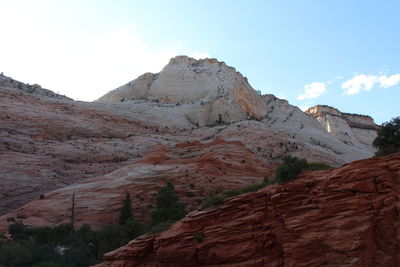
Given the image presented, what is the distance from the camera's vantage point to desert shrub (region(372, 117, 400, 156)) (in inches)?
829

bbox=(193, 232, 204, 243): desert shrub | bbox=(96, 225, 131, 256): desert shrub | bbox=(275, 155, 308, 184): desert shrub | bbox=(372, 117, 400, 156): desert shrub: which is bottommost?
bbox=(96, 225, 131, 256): desert shrub

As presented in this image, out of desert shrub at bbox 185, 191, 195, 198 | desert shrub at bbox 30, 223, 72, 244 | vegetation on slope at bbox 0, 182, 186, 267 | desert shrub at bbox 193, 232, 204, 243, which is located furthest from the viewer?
desert shrub at bbox 185, 191, 195, 198

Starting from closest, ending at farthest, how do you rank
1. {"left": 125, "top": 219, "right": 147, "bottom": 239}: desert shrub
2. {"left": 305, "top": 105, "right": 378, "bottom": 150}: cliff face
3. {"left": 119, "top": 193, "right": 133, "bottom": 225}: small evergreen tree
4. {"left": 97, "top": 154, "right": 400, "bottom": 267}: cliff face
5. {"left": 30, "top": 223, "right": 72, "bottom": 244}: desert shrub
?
{"left": 97, "top": 154, "right": 400, "bottom": 267}: cliff face
{"left": 125, "top": 219, "right": 147, "bottom": 239}: desert shrub
{"left": 30, "top": 223, "right": 72, "bottom": 244}: desert shrub
{"left": 119, "top": 193, "right": 133, "bottom": 225}: small evergreen tree
{"left": 305, "top": 105, "right": 378, "bottom": 150}: cliff face

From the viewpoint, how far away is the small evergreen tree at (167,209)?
2769cm

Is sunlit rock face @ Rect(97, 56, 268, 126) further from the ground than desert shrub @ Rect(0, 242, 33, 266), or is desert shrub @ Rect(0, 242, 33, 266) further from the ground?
sunlit rock face @ Rect(97, 56, 268, 126)

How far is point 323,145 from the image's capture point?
54.3 m

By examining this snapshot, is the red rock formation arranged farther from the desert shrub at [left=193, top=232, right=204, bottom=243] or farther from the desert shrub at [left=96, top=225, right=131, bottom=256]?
the desert shrub at [left=193, top=232, right=204, bottom=243]

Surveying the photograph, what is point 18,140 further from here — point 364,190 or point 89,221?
point 364,190

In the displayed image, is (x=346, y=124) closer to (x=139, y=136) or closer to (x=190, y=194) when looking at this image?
(x=139, y=136)

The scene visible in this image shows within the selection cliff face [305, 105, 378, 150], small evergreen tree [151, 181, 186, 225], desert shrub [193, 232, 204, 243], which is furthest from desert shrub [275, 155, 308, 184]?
cliff face [305, 105, 378, 150]

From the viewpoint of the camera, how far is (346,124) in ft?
305

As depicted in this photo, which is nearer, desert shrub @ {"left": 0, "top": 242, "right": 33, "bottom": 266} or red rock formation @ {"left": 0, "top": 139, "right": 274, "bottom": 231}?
desert shrub @ {"left": 0, "top": 242, "right": 33, "bottom": 266}

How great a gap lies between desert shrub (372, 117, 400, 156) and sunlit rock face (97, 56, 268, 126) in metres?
39.8

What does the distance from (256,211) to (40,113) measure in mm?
38054
